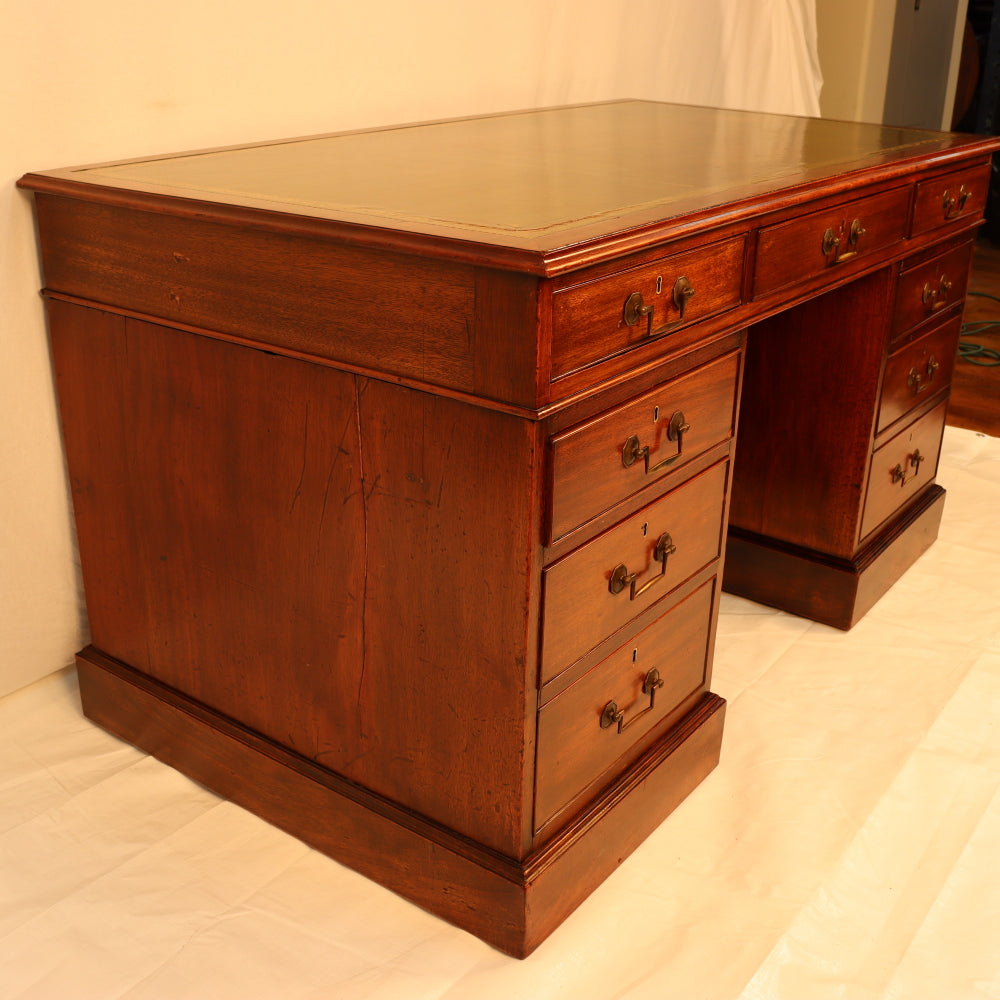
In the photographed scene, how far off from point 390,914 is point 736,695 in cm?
72

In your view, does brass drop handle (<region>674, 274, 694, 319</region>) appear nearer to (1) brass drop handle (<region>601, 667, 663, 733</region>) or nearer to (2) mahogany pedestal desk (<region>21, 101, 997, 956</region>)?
(2) mahogany pedestal desk (<region>21, 101, 997, 956</region>)

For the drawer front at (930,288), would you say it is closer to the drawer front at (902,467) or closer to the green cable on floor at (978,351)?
the drawer front at (902,467)

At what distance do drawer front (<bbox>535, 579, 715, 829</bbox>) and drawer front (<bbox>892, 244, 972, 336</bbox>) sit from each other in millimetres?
712

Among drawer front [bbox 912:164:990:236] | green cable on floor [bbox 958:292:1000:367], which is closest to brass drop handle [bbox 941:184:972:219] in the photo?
drawer front [bbox 912:164:990:236]

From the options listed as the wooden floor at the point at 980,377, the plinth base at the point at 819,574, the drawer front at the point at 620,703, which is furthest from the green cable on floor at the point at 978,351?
the drawer front at the point at 620,703

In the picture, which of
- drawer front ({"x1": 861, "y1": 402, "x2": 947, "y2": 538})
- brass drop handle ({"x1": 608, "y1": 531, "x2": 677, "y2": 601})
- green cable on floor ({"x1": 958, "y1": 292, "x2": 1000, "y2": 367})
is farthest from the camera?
green cable on floor ({"x1": 958, "y1": 292, "x2": 1000, "y2": 367})

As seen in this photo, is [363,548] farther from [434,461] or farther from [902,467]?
[902,467]

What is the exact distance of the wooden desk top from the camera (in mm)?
1161

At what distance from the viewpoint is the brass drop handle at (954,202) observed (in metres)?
1.94

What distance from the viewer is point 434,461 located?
1181 millimetres

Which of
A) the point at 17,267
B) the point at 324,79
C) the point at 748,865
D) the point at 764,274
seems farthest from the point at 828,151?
the point at 17,267

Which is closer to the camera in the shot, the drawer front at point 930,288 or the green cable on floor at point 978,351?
the drawer front at point 930,288

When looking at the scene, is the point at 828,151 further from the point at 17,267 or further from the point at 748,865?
the point at 17,267

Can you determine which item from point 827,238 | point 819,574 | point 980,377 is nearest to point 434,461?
point 827,238
